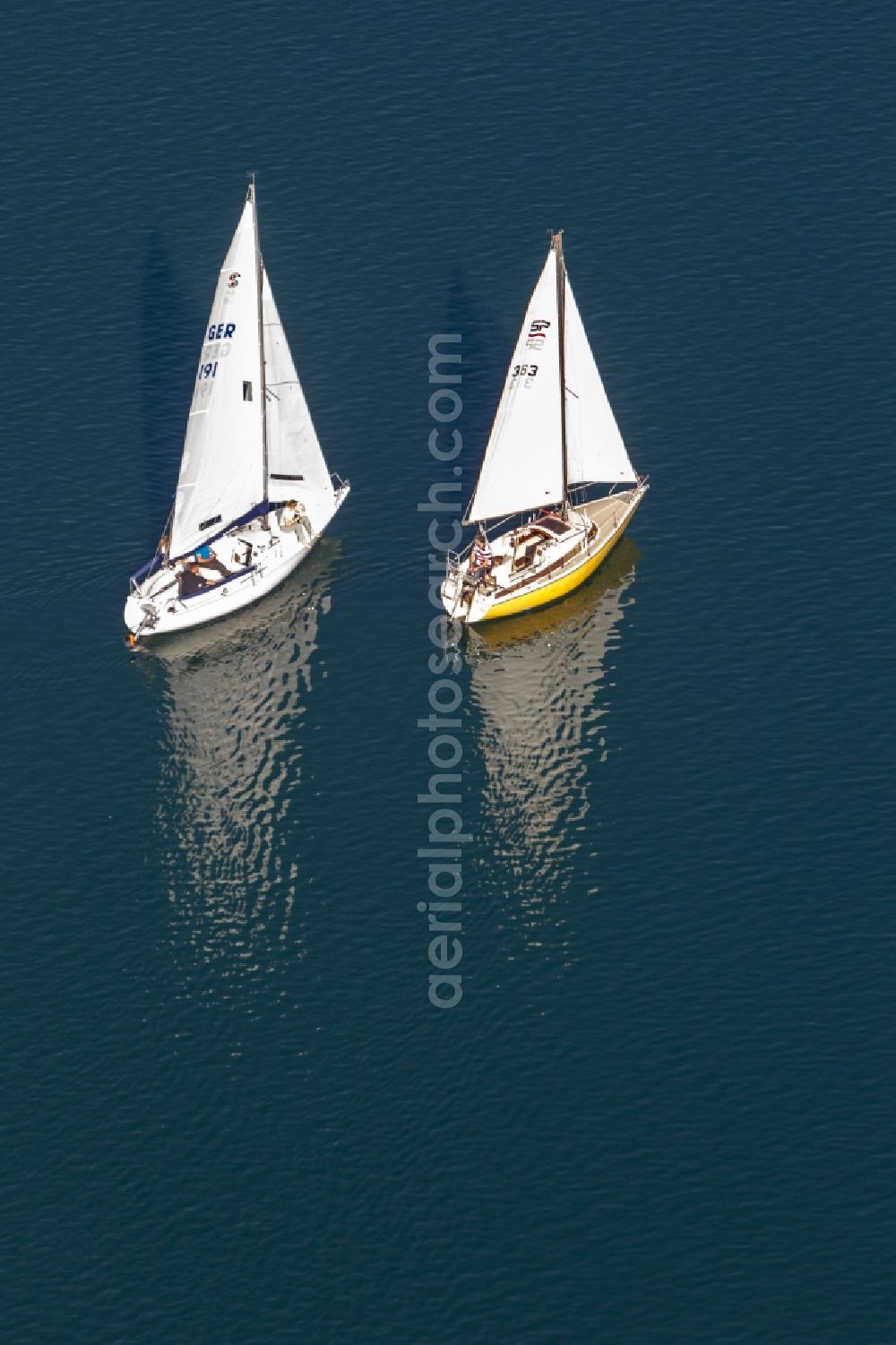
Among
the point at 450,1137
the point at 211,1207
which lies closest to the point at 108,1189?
the point at 211,1207

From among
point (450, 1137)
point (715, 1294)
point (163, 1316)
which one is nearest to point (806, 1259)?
point (715, 1294)

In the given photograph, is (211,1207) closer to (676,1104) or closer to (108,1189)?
(108,1189)

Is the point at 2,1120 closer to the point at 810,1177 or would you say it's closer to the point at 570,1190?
the point at 570,1190

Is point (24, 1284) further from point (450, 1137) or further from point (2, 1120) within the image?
point (450, 1137)

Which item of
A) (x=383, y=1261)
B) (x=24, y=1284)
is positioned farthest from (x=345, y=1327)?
(x=24, y=1284)

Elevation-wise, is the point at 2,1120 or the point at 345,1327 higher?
the point at 2,1120

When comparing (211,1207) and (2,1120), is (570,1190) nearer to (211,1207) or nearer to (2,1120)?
(211,1207)

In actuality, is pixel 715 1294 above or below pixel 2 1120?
below
